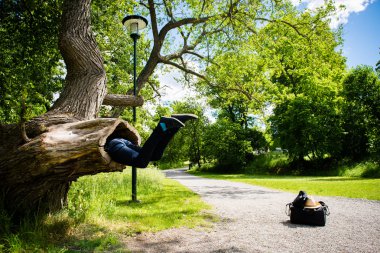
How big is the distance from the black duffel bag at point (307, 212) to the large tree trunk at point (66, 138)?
4164mm

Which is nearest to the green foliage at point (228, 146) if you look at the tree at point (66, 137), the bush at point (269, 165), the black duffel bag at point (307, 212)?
the bush at point (269, 165)

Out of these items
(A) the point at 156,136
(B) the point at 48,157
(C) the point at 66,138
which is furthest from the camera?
(A) the point at 156,136

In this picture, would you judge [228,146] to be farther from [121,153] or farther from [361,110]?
[121,153]

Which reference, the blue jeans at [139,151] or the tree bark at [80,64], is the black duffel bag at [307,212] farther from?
the tree bark at [80,64]

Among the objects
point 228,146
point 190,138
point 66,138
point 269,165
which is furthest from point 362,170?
point 190,138

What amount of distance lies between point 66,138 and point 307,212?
5.38m

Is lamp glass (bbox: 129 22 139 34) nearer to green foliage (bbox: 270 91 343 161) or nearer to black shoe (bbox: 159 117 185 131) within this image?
black shoe (bbox: 159 117 185 131)

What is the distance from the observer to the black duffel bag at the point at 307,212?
19.9 ft

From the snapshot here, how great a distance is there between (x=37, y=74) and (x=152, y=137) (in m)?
7.86

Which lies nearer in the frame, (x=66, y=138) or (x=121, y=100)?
(x=66, y=138)

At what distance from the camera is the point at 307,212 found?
6.20 m

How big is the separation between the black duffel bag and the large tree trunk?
416 cm

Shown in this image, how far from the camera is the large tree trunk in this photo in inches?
147

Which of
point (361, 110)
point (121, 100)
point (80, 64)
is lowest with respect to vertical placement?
point (121, 100)
